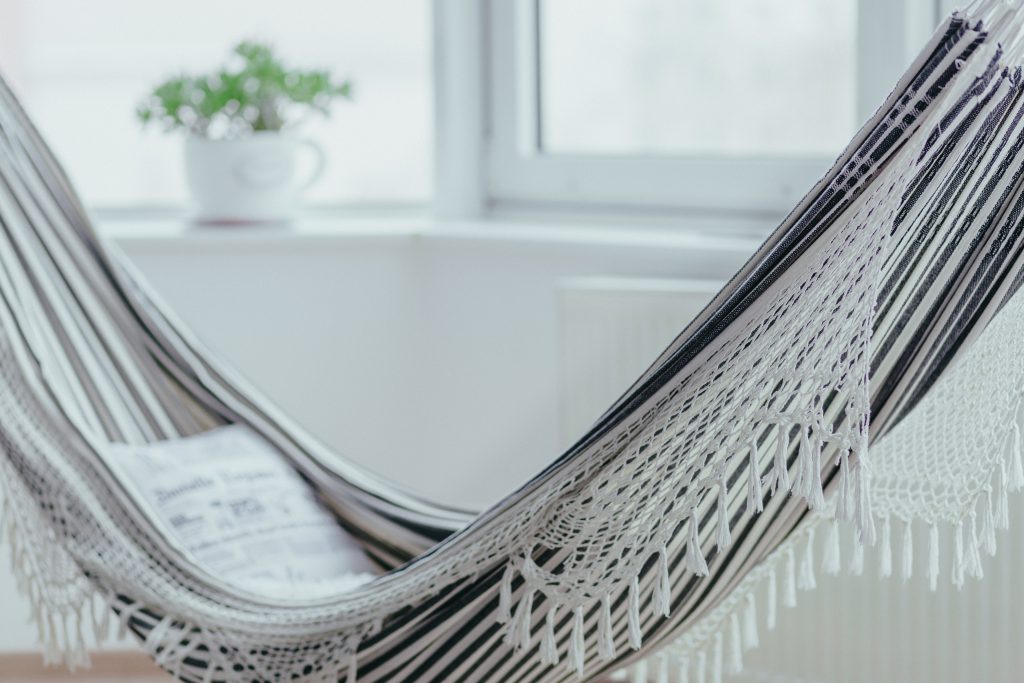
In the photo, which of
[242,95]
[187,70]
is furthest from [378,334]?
[187,70]

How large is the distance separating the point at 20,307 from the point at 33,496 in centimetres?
24

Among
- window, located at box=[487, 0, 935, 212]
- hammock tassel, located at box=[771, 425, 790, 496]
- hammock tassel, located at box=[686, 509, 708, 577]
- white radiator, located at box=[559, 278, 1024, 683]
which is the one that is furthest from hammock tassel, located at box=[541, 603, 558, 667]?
window, located at box=[487, 0, 935, 212]

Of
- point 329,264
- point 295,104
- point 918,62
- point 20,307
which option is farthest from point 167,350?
point 918,62

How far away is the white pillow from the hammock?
0.12 feet

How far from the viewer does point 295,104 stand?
2.29 meters

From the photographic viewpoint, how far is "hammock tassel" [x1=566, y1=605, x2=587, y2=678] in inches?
46.6

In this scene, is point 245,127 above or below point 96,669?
above

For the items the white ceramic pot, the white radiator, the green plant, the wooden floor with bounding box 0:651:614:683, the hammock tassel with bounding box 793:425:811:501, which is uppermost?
the green plant

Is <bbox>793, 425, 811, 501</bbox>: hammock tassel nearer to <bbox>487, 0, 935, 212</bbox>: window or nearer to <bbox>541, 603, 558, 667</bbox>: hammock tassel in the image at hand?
<bbox>541, 603, 558, 667</bbox>: hammock tassel

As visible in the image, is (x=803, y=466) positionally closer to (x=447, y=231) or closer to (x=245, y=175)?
(x=447, y=231)

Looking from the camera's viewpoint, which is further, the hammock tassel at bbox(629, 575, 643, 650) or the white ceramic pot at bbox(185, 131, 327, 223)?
the white ceramic pot at bbox(185, 131, 327, 223)

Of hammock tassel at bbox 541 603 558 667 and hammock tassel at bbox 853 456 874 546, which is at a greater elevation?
hammock tassel at bbox 853 456 874 546

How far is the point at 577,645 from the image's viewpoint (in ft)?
3.93

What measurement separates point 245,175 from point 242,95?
133 millimetres
